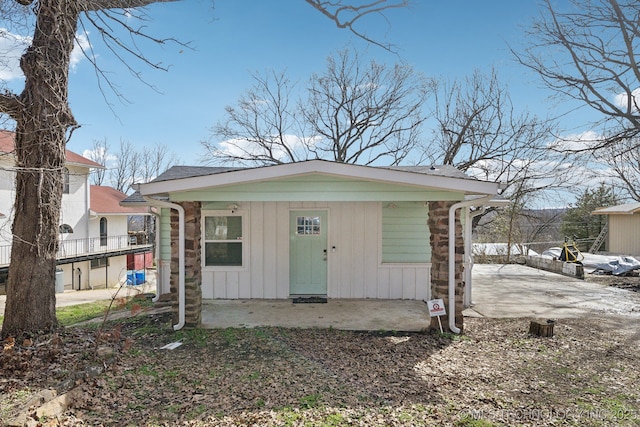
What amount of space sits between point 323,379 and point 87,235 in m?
20.5

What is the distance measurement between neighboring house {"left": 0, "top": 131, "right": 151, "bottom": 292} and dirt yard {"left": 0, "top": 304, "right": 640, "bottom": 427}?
14.1 meters

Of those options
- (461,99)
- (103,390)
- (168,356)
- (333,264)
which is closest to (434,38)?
(461,99)

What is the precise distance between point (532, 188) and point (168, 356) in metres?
16.3

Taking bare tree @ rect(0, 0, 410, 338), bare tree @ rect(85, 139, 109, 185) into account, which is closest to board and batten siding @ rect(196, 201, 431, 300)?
bare tree @ rect(0, 0, 410, 338)

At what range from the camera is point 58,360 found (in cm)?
355

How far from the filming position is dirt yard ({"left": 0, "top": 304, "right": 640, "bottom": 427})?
2924 mm

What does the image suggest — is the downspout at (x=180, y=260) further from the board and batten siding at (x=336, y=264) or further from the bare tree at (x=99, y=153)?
the bare tree at (x=99, y=153)

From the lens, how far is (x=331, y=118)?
18.3m

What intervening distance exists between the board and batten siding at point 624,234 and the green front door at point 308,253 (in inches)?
710

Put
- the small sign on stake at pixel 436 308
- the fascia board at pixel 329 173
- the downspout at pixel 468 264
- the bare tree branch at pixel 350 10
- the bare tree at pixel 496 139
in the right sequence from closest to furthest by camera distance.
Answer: the fascia board at pixel 329 173 < the bare tree branch at pixel 350 10 < the small sign on stake at pixel 436 308 < the downspout at pixel 468 264 < the bare tree at pixel 496 139

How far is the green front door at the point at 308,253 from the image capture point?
24.2 feet

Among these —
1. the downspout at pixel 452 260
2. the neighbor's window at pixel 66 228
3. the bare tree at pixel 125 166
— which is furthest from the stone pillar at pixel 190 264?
the bare tree at pixel 125 166

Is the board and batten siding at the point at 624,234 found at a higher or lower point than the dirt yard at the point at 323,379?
higher

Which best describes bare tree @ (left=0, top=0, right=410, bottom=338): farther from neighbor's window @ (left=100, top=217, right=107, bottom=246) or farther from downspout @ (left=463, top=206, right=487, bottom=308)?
neighbor's window @ (left=100, top=217, right=107, bottom=246)
